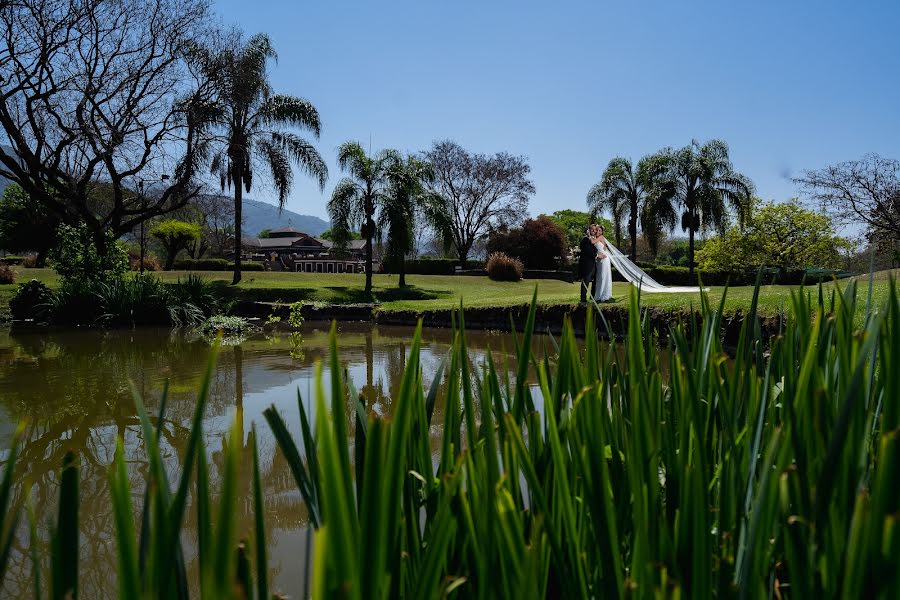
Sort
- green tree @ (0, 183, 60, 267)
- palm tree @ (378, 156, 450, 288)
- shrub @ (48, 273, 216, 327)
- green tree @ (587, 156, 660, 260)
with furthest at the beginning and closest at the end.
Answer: green tree @ (0, 183, 60, 267)
green tree @ (587, 156, 660, 260)
palm tree @ (378, 156, 450, 288)
shrub @ (48, 273, 216, 327)

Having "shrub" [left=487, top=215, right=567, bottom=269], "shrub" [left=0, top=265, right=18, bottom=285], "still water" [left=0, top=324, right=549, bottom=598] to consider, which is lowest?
"still water" [left=0, top=324, right=549, bottom=598]

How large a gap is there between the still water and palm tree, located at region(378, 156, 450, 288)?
8862 millimetres

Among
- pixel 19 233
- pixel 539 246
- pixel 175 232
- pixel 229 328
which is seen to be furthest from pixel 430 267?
pixel 19 233

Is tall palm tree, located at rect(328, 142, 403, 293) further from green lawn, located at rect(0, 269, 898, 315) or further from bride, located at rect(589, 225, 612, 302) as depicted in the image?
bride, located at rect(589, 225, 612, 302)

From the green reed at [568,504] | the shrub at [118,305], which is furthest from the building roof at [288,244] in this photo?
the green reed at [568,504]

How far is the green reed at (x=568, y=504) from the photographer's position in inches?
21.1

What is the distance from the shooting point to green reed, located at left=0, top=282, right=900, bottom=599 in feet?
1.76

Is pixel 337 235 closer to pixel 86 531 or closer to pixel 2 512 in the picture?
pixel 86 531

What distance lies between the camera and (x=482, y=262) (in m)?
41.3

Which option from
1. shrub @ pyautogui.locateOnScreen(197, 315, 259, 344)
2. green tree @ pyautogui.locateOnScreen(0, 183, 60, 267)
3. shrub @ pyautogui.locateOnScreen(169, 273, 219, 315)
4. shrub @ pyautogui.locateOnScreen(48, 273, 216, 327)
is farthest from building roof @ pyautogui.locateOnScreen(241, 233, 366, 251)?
shrub @ pyautogui.locateOnScreen(197, 315, 259, 344)

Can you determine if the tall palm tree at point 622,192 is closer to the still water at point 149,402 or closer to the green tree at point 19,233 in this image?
the still water at point 149,402

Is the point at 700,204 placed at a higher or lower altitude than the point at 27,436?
higher

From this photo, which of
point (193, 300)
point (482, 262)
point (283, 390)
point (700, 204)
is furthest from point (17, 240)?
point (283, 390)

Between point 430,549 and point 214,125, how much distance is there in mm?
20511
